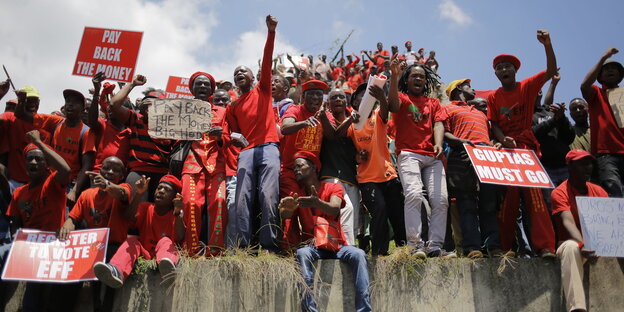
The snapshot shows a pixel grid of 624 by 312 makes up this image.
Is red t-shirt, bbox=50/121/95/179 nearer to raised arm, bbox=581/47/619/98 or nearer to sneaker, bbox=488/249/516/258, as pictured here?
sneaker, bbox=488/249/516/258

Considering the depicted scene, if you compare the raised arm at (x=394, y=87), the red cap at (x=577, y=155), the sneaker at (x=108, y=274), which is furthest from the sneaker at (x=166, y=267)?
the red cap at (x=577, y=155)

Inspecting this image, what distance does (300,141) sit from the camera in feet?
21.3

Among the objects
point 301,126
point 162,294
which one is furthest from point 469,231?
point 162,294

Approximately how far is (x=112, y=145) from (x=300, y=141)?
2506 mm

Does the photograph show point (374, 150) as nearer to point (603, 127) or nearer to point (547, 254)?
point (547, 254)

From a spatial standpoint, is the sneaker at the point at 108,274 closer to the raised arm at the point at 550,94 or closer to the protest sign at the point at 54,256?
the protest sign at the point at 54,256

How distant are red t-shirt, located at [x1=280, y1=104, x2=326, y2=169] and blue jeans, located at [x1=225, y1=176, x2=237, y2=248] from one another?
688mm

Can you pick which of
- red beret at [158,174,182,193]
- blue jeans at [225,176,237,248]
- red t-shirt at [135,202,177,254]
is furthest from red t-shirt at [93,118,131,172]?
blue jeans at [225,176,237,248]

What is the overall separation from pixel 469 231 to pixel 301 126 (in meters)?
2.25

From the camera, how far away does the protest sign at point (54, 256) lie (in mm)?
5715

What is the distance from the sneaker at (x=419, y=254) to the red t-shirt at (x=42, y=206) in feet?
13.7

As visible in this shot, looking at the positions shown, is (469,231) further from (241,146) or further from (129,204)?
(129,204)

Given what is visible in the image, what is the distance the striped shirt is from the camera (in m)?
6.84

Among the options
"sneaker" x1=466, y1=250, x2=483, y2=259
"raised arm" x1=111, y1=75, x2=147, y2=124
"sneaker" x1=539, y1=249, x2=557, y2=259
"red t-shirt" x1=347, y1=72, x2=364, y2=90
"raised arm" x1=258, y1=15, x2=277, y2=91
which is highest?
"red t-shirt" x1=347, y1=72, x2=364, y2=90
